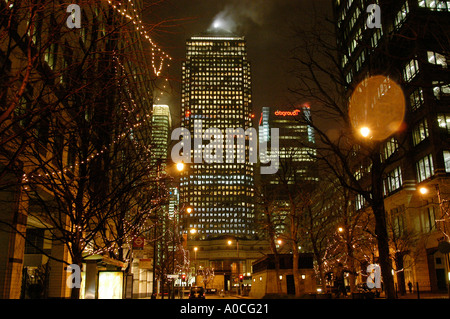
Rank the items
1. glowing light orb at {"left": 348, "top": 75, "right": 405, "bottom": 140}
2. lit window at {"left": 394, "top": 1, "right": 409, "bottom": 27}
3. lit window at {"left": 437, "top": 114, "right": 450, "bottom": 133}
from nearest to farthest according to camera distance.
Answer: lit window at {"left": 394, "top": 1, "right": 409, "bottom": 27}, glowing light orb at {"left": 348, "top": 75, "right": 405, "bottom": 140}, lit window at {"left": 437, "top": 114, "right": 450, "bottom": 133}

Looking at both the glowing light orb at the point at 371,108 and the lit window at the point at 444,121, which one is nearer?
the glowing light orb at the point at 371,108

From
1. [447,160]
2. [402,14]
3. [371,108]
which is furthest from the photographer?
[447,160]

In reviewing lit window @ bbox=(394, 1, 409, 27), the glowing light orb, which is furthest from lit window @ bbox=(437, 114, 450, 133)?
the glowing light orb

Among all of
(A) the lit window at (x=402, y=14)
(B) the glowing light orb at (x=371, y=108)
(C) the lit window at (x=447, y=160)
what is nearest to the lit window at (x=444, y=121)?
(C) the lit window at (x=447, y=160)

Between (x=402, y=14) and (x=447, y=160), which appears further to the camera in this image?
(x=447, y=160)

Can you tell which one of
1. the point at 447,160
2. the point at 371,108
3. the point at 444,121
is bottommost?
the point at 371,108

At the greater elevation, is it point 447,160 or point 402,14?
point 402,14

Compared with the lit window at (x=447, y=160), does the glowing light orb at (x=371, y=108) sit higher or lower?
lower

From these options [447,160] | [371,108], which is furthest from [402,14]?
[371,108]

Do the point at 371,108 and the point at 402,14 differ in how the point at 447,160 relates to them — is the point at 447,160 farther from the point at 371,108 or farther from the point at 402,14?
the point at 371,108

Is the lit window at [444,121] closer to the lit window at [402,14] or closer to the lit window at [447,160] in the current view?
the lit window at [447,160]

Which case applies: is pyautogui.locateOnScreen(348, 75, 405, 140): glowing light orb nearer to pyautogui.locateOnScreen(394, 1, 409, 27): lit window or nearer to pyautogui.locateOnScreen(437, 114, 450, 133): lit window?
pyautogui.locateOnScreen(394, 1, 409, 27): lit window
